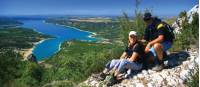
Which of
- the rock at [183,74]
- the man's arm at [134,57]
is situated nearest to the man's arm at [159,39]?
the man's arm at [134,57]

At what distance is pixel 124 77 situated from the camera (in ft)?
30.0

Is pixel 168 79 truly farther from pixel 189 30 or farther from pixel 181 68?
pixel 189 30

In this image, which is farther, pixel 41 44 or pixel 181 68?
pixel 41 44

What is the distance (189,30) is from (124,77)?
3888 mm

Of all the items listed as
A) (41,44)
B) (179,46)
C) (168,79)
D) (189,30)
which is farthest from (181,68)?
(41,44)

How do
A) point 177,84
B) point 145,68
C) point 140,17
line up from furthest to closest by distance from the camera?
point 140,17 < point 145,68 < point 177,84

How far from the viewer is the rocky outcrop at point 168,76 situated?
27.5ft

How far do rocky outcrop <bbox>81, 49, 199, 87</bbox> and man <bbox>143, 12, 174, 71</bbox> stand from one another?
0.74 ft

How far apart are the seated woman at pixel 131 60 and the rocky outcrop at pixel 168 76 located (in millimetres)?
247

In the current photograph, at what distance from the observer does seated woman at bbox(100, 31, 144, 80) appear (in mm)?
8875

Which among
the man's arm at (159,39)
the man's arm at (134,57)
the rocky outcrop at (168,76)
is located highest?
the man's arm at (159,39)

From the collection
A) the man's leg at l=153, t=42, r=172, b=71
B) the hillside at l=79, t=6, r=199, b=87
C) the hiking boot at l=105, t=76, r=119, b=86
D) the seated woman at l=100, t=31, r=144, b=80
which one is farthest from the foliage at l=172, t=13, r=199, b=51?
the hiking boot at l=105, t=76, r=119, b=86

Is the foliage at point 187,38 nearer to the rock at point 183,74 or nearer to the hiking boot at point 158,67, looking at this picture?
the hiking boot at point 158,67

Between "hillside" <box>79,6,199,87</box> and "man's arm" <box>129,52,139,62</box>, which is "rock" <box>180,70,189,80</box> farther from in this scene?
"man's arm" <box>129,52,139,62</box>
